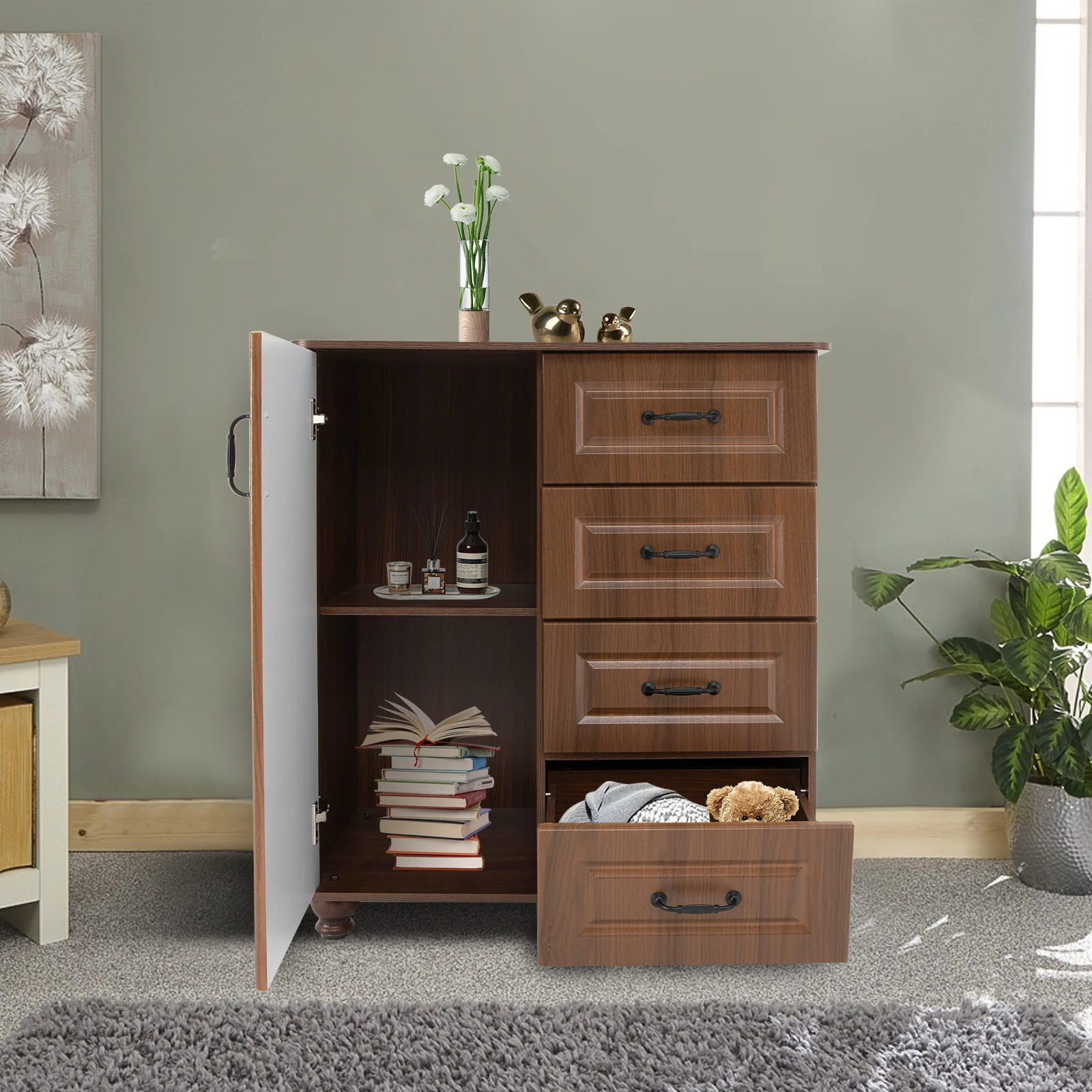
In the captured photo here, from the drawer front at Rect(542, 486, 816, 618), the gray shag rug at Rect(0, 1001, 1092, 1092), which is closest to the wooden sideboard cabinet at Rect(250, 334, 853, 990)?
the drawer front at Rect(542, 486, 816, 618)

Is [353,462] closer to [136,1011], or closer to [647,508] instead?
[647,508]

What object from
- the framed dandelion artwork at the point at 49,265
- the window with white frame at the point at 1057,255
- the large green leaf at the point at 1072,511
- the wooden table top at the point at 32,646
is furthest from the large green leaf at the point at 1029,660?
the framed dandelion artwork at the point at 49,265

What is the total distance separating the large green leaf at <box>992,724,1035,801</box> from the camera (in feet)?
7.34

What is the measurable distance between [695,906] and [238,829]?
1224 millimetres

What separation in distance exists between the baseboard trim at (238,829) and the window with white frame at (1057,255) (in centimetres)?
69

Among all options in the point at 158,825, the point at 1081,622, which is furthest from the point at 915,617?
the point at 158,825

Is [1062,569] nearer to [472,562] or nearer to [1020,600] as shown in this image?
[1020,600]

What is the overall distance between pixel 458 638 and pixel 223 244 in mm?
1056

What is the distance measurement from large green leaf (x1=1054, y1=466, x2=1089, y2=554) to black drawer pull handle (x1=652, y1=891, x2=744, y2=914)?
3.66 feet

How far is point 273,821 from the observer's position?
1736 millimetres

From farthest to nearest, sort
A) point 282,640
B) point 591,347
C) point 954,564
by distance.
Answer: point 954,564 < point 591,347 < point 282,640

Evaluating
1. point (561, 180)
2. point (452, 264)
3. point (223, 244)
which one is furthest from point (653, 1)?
point (223, 244)

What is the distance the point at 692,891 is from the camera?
5.93 feet

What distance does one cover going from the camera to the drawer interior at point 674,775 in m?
2.06
